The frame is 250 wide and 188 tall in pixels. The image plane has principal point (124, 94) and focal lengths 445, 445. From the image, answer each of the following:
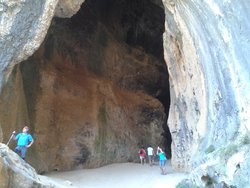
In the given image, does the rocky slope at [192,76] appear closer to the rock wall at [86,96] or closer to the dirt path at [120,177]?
the rock wall at [86,96]

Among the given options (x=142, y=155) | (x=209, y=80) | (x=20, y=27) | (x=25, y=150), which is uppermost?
(x=20, y=27)

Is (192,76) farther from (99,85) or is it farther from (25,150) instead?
(99,85)

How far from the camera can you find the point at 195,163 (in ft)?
28.9

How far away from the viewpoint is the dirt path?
1044 cm

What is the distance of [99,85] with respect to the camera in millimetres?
14273

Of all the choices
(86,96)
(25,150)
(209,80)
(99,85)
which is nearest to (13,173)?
(25,150)

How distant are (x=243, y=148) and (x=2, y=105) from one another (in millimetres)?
6854

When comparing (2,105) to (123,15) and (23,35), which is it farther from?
(123,15)

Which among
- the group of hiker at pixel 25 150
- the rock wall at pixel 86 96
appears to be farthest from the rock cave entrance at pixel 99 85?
the group of hiker at pixel 25 150

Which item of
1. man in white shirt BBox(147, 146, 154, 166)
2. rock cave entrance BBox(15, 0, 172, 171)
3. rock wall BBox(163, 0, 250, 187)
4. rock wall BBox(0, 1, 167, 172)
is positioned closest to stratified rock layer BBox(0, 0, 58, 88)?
rock wall BBox(0, 1, 167, 172)

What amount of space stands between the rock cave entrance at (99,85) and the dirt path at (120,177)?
0.67 meters

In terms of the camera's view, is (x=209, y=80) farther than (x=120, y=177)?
No

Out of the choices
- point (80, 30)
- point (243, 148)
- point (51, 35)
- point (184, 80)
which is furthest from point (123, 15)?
point (243, 148)

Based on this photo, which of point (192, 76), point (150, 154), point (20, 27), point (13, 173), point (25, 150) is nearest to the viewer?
point (13, 173)
